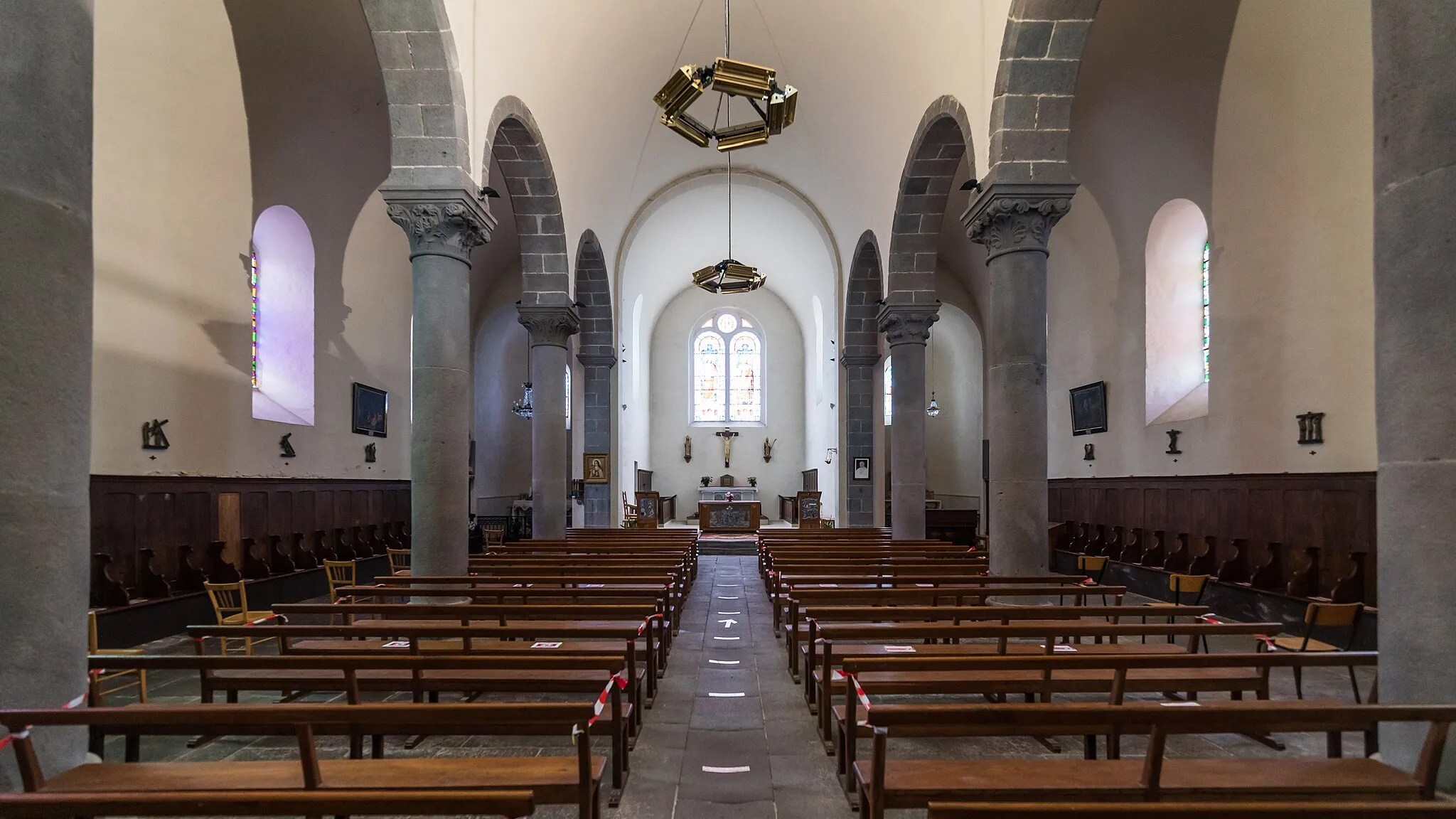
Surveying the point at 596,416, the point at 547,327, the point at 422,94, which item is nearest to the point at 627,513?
the point at 596,416

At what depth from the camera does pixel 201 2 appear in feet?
31.4

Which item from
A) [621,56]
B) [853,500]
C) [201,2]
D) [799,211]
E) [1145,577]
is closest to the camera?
[201,2]

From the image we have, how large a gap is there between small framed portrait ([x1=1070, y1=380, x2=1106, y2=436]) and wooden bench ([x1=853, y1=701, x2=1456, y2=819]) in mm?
11184

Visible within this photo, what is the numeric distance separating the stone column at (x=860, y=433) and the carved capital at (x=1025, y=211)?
955 centimetres

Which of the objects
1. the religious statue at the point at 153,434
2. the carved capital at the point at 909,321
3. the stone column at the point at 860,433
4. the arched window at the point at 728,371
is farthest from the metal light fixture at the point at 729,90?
the arched window at the point at 728,371

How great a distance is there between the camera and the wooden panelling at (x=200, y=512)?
849 centimetres

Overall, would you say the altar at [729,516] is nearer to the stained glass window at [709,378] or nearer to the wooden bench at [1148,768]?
the stained glass window at [709,378]

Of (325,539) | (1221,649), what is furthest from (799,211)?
(1221,649)

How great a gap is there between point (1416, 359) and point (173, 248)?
1093 centimetres

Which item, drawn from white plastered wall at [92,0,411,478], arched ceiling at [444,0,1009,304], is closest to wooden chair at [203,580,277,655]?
white plastered wall at [92,0,411,478]

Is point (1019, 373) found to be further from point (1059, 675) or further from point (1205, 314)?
point (1205, 314)

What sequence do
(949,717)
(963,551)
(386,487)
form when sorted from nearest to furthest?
1. (949,717)
2. (963,551)
3. (386,487)

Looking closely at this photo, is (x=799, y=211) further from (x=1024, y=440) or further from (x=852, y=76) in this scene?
(x=1024, y=440)

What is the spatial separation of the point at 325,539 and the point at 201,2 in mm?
7199
